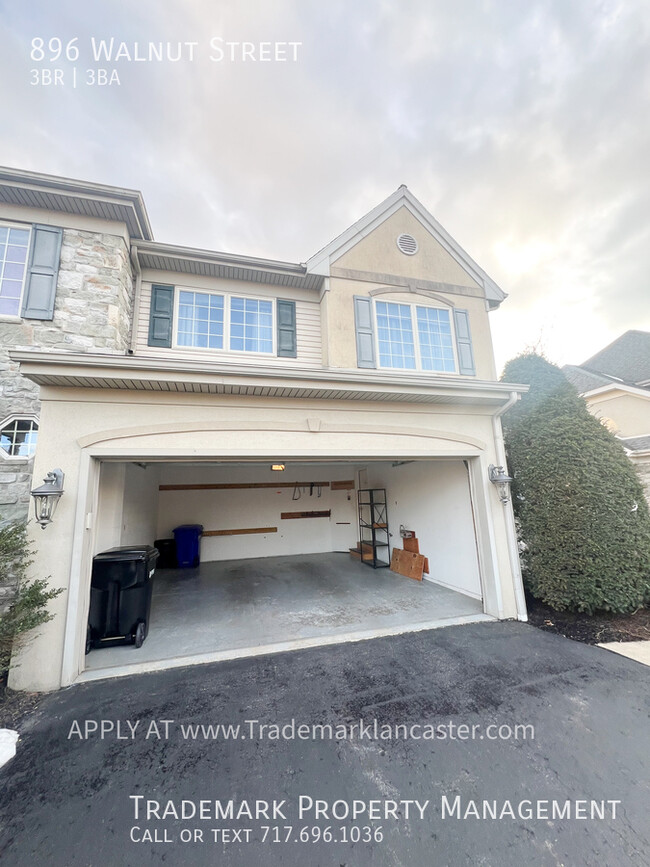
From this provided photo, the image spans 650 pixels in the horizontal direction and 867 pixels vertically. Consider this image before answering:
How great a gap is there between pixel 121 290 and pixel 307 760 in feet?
21.6

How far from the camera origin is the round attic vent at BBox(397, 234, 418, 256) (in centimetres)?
747

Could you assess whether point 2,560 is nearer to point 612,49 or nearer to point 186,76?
point 186,76

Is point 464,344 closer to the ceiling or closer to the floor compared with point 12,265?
closer to the floor

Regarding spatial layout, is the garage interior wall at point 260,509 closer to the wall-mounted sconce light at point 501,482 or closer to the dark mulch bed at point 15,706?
the wall-mounted sconce light at point 501,482

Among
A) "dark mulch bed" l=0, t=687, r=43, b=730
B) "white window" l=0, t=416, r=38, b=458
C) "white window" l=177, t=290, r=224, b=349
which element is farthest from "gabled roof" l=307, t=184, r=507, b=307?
"dark mulch bed" l=0, t=687, r=43, b=730

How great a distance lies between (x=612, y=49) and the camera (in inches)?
262

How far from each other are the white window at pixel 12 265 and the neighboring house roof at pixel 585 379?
12875 millimetres

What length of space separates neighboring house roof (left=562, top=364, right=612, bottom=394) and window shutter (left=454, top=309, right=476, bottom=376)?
467cm

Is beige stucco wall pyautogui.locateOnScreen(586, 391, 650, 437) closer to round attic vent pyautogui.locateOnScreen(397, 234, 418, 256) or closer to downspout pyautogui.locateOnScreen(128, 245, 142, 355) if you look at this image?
round attic vent pyautogui.locateOnScreen(397, 234, 418, 256)

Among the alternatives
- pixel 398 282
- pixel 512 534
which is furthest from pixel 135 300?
pixel 512 534

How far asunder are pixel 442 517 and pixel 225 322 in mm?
5774

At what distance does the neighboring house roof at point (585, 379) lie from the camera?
10.6m

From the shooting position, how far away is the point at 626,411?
997 cm

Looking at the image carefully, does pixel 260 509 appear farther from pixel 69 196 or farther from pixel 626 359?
pixel 626 359
